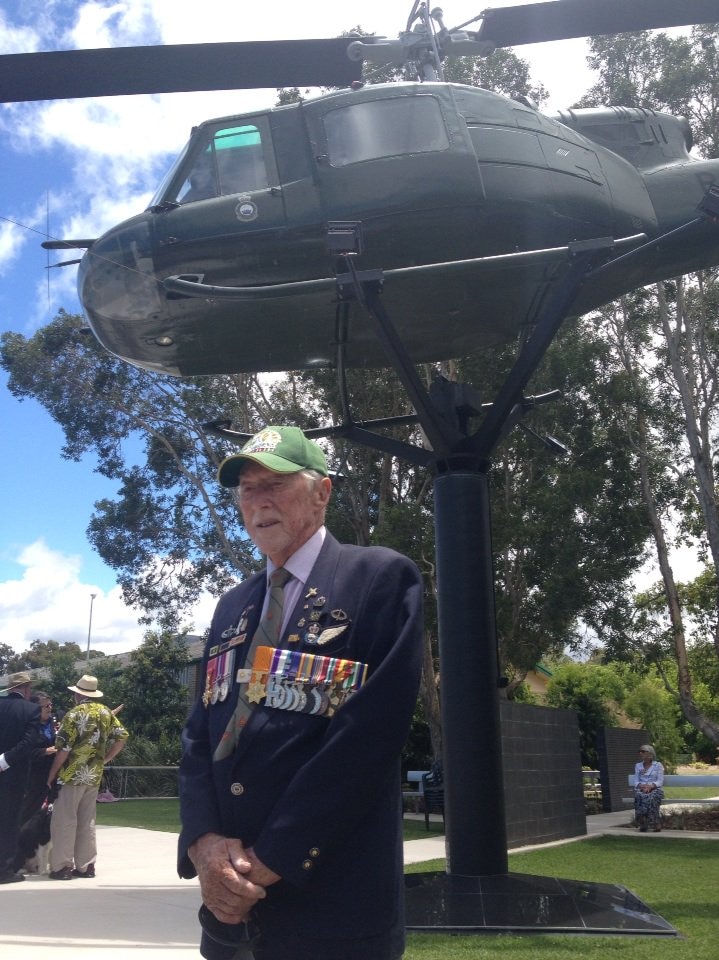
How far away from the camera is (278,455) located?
2.77 m

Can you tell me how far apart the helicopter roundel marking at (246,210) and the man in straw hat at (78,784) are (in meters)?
4.51

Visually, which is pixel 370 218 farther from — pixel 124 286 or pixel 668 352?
pixel 668 352

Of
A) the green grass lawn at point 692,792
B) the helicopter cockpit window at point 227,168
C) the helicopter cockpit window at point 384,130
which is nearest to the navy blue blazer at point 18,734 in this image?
the helicopter cockpit window at point 227,168

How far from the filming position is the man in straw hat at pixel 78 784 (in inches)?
340

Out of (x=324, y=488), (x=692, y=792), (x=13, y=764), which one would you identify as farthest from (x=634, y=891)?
(x=692, y=792)

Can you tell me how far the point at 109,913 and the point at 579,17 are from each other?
776 cm

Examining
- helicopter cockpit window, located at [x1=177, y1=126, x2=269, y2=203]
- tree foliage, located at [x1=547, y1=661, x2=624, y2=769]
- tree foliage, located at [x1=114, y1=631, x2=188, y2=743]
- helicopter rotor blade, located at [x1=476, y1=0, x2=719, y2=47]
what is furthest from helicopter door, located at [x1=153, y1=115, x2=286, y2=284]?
tree foliage, located at [x1=114, y1=631, x2=188, y2=743]

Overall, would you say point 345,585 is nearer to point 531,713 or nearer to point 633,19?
point 633,19

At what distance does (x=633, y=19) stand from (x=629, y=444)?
12451 mm

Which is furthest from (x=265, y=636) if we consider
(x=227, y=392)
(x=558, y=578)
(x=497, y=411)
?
(x=227, y=392)

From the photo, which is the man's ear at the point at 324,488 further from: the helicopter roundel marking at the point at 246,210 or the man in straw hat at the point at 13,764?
the man in straw hat at the point at 13,764

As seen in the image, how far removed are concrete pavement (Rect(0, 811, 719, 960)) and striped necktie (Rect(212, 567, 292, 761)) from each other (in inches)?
Answer: 134

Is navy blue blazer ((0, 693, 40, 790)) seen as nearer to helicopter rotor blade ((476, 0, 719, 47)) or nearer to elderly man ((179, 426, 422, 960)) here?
elderly man ((179, 426, 422, 960))

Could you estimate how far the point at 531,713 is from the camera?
40.9 ft
